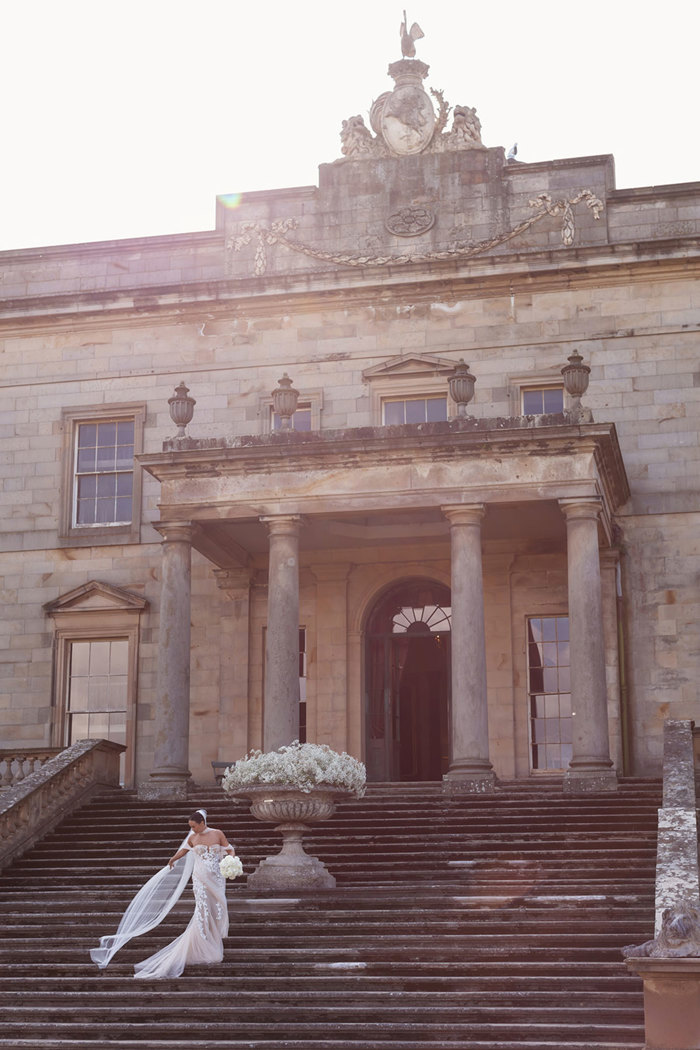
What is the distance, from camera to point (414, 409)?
76.4 feet

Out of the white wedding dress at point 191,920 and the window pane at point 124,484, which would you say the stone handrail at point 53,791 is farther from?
the window pane at point 124,484

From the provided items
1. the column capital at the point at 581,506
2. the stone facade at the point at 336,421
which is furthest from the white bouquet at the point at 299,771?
the column capital at the point at 581,506

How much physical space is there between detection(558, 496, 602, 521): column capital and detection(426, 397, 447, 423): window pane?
15.5ft

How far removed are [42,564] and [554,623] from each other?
346 inches

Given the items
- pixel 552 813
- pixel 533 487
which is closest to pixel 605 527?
pixel 533 487

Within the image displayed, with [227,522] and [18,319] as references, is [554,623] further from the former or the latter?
[18,319]

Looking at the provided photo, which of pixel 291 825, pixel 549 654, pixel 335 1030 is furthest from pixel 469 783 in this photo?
pixel 335 1030

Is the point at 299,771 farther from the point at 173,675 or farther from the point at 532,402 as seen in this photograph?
the point at 532,402

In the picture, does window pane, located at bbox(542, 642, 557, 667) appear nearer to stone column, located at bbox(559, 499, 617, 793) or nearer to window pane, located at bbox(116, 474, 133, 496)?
stone column, located at bbox(559, 499, 617, 793)

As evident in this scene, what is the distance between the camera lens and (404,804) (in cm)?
1772

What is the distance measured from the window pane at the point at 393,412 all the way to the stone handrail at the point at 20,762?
24.8ft

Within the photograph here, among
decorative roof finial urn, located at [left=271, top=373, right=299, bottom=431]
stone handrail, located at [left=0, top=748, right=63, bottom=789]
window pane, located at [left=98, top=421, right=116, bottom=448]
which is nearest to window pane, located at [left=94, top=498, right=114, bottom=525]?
window pane, located at [left=98, top=421, right=116, bottom=448]

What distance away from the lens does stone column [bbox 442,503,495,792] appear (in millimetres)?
18125

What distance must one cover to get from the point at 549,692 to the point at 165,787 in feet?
21.4
